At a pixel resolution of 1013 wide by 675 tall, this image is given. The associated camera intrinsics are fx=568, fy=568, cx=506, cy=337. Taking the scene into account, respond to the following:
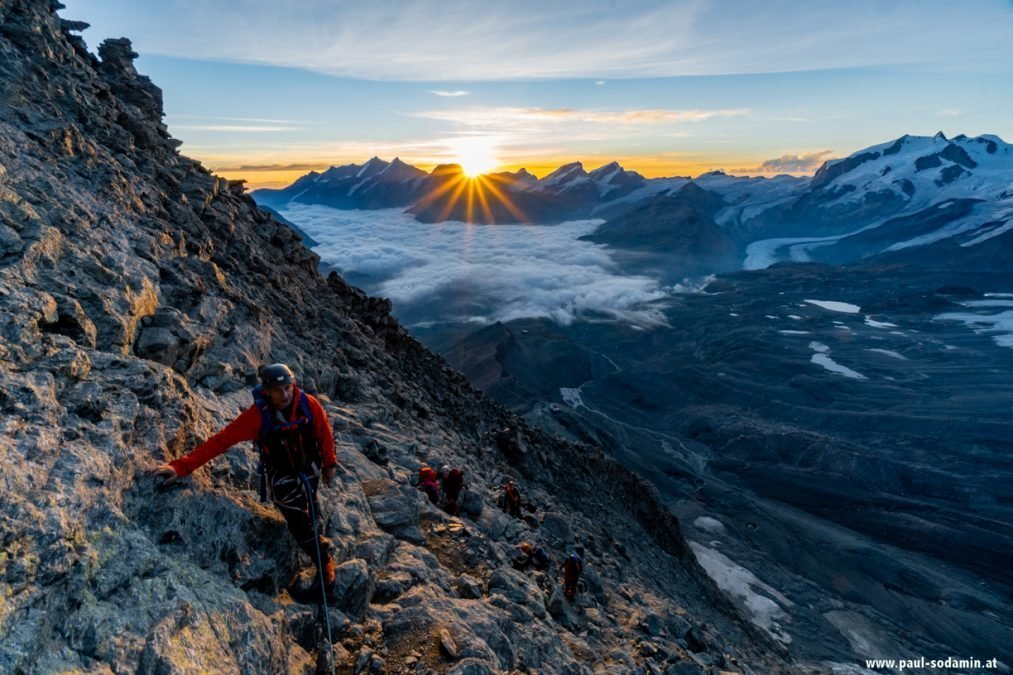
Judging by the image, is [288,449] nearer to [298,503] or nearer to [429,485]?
[298,503]

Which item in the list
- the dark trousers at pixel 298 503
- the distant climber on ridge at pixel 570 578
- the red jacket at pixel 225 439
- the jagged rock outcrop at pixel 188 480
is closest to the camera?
the jagged rock outcrop at pixel 188 480

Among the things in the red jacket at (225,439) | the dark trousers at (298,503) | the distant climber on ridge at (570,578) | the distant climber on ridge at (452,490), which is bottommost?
the distant climber on ridge at (570,578)

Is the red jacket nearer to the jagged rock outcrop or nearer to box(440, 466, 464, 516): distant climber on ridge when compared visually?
the jagged rock outcrop

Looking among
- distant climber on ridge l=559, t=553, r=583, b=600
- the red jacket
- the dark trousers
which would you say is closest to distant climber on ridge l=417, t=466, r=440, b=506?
distant climber on ridge l=559, t=553, r=583, b=600

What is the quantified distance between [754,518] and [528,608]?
310ft

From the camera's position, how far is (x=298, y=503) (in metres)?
7.70

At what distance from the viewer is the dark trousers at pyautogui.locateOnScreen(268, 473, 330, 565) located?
748cm

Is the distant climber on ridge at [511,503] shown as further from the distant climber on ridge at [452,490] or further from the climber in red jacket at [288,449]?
the climber in red jacket at [288,449]

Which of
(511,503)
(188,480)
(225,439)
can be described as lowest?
(511,503)

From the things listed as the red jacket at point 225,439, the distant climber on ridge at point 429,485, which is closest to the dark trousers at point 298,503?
the red jacket at point 225,439

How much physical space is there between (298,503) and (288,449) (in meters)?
0.98

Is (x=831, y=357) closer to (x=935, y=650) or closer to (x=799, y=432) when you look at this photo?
(x=799, y=432)

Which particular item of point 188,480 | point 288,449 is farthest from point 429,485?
point 188,480

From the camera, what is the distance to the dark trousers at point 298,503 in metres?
7.48
